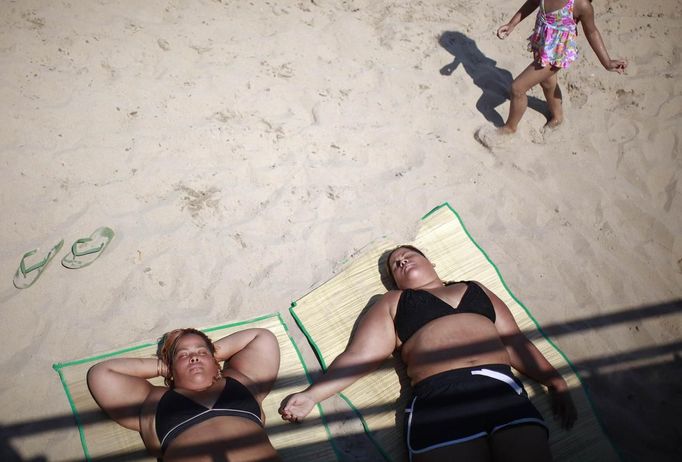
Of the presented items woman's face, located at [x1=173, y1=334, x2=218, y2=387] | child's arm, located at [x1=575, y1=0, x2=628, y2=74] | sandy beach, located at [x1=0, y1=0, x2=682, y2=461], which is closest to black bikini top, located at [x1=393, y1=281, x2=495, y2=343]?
sandy beach, located at [x1=0, y1=0, x2=682, y2=461]

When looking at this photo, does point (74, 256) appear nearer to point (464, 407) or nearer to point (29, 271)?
point (29, 271)

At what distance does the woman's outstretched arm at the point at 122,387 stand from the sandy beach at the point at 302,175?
0.29m

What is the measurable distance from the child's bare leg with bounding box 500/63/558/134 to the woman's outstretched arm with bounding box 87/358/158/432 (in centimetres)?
366

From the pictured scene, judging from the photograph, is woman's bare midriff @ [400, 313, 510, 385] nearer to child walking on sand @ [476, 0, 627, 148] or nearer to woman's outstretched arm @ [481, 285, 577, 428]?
woman's outstretched arm @ [481, 285, 577, 428]

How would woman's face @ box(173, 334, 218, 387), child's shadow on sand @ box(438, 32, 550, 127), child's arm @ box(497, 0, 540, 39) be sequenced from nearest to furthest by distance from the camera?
1. woman's face @ box(173, 334, 218, 387)
2. child's arm @ box(497, 0, 540, 39)
3. child's shadow on sand @ box(438, 32, 550, 127)

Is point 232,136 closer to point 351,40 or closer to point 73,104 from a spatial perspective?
point 73,104

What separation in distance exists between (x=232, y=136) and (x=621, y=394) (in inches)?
140

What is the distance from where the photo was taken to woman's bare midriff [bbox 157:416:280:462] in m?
2.41

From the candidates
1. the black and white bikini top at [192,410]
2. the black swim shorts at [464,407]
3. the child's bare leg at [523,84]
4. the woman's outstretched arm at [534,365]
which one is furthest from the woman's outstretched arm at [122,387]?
the child's bare leg at [523,84]

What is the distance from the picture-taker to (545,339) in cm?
330

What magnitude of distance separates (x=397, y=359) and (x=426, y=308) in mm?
472

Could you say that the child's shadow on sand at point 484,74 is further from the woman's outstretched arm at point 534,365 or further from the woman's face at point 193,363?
the woman's face at point 193,363

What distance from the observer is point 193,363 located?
2711 mm

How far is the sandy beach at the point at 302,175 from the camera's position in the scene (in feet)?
10.6
